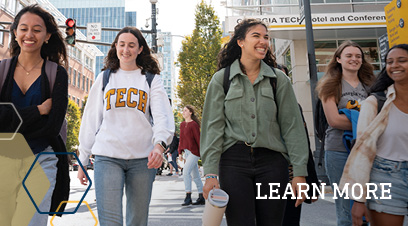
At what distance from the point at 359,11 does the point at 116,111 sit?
15.2 m

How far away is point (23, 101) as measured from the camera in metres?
2.42

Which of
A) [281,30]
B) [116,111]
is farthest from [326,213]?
[281,30]

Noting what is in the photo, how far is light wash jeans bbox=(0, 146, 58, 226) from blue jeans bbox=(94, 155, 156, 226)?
2.03ft

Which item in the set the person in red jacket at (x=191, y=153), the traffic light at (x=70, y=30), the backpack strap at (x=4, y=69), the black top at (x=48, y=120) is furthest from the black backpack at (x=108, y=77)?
the traffic light at (x=70, y=30)

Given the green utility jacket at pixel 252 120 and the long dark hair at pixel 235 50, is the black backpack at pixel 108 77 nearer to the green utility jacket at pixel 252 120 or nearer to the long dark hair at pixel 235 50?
the long dark hair at pixel 235 50

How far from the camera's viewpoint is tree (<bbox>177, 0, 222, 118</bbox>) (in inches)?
1060

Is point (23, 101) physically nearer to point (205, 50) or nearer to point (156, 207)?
point (156, 207)

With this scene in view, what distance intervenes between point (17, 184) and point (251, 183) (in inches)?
59.3

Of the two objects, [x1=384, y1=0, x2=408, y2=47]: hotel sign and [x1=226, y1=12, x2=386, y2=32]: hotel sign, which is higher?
[x1=226, y1=12, x2=386, y2=32]: hotel sign

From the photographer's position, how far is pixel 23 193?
2164mm

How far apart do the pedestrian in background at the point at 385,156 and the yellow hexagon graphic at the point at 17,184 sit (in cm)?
216

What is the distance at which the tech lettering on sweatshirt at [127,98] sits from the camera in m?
3.10

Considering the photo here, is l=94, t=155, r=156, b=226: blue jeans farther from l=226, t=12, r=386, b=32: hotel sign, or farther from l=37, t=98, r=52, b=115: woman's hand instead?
l=226, t=12, r=386, b=32: hotel sign

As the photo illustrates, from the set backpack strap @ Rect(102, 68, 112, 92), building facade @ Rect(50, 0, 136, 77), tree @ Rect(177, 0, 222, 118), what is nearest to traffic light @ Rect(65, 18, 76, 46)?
backpack strap @ Rect(102, 68, 112, 92)
